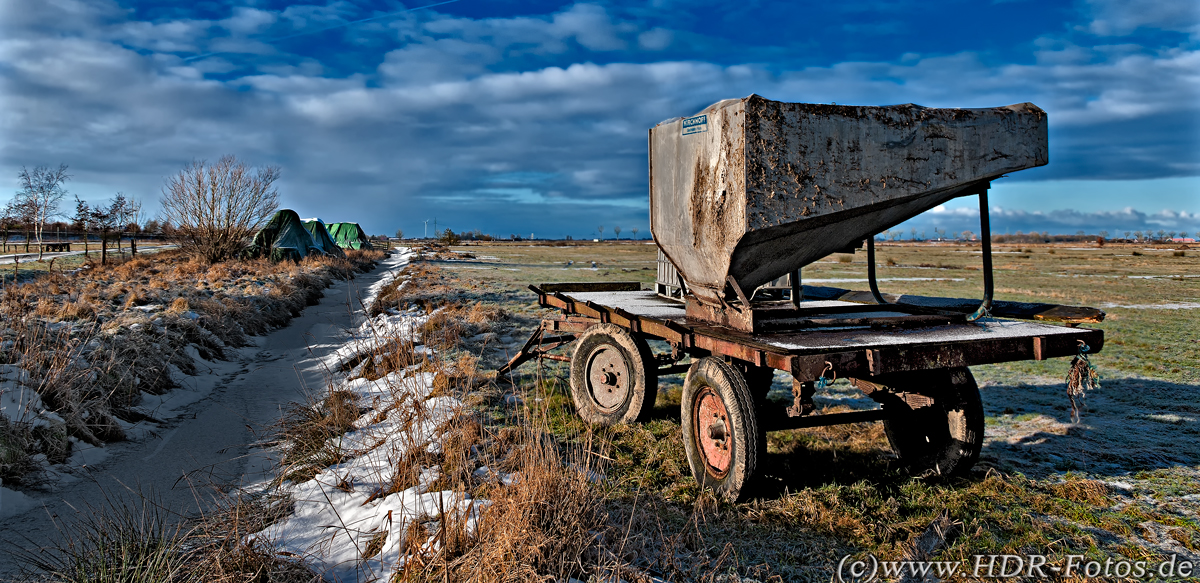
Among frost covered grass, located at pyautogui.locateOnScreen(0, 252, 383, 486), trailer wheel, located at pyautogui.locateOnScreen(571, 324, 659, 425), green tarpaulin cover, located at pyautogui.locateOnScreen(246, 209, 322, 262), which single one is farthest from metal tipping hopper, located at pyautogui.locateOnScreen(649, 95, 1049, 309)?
green tarpaulin cover, located at pyautogui.locateOnScreen(246, 209, 322, 262)

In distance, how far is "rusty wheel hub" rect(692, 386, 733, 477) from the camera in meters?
3.97

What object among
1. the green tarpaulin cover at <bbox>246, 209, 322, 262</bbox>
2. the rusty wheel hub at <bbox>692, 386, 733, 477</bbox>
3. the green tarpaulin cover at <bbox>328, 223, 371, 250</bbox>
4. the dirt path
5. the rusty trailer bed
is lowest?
the dirt path

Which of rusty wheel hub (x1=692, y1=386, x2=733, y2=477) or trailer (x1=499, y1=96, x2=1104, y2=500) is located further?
rusty wheel hub (x1=692, y1=386, x2=733, y2=477)

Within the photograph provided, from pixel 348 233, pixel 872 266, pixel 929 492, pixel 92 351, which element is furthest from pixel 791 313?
pixel 348 233

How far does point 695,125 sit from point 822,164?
0.90 meters

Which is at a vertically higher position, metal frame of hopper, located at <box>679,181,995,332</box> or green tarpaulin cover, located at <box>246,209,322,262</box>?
green tarpaulin cover, located at <box>246,209,322,262</box>

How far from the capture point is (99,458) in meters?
5.59

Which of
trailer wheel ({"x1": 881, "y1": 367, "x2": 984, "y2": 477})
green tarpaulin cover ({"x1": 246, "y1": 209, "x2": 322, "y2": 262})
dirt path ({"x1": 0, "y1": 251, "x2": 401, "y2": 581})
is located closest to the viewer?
trailer wheel ({"x1": 881, "y1": 367, "x2": 984, "y2": 477})

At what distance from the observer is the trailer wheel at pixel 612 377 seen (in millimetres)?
5332

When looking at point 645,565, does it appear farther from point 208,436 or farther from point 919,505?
point 208,436

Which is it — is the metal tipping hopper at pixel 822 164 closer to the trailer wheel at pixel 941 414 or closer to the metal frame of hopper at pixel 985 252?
the metal frame of hopper at pixel 985 252

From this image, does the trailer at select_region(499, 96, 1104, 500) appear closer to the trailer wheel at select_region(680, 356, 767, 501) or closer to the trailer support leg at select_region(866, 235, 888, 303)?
the trailer wheel at select_region(680, 356, 767, 501)

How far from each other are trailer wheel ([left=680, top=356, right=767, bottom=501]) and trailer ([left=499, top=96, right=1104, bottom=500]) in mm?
12

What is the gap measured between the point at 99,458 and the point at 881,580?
6571 millimetres
